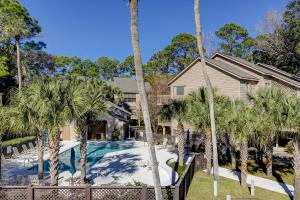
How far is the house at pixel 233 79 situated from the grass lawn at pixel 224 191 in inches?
515

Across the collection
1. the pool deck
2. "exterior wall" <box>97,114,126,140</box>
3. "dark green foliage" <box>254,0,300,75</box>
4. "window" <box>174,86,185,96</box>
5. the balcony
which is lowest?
the pool deck

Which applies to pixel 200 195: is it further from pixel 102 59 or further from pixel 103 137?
pixel 102 59

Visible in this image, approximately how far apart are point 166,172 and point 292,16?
106 ft

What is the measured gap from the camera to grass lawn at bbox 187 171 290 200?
13.7 meters

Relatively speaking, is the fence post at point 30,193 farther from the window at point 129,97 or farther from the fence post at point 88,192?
the window at point 129,97

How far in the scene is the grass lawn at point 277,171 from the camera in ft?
56.9

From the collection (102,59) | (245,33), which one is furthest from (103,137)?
(102,59)

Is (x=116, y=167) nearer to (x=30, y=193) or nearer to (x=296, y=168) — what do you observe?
(x=30, y=193)

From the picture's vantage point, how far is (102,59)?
83.6 meters

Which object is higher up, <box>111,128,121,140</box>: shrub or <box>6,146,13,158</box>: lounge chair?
<box>111,128,121,140</box>: shrub

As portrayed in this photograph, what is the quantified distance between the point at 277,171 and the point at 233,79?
12.3 m

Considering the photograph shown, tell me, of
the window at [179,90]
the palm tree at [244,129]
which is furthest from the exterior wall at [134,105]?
the palm tree at [244,129]

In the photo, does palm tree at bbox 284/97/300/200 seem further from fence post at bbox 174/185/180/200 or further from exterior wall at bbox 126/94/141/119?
exterior wall at bbox 126/94/141/119

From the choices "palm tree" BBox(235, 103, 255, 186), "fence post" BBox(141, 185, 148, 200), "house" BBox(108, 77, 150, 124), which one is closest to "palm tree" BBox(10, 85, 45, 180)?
"fence post" BBox(141, 185, 148, 200)
